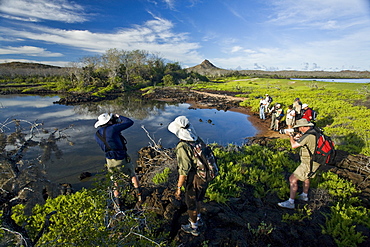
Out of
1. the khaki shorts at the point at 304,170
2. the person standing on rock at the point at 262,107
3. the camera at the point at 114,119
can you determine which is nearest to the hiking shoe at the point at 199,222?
the khaki shorts at the point at 304,170

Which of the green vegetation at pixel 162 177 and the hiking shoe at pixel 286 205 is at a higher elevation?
the hiking shoe at pixel 286 205

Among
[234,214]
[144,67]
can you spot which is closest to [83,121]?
[234,214]

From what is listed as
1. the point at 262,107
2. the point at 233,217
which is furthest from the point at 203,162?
the point at 262,107

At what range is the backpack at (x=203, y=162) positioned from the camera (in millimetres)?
2945

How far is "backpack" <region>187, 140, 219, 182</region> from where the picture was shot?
116 inches

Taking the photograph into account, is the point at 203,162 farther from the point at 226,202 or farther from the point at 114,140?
the point at 114,140

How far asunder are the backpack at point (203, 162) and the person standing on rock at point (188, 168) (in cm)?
7

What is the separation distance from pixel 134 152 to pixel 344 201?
7813mm

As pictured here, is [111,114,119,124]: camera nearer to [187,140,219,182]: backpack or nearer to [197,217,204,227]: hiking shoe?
[187,140,219,182]: backpack

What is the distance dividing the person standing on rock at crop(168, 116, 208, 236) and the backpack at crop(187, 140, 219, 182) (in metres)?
0.07


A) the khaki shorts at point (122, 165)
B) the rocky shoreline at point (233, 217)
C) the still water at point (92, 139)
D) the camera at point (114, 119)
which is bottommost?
the still water at point (92, 139)

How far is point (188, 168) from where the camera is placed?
9.66 feet

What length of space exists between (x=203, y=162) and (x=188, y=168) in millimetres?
261

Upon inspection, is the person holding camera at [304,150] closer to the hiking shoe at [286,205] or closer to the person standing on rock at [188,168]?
the hiking shoe at [286,205]
